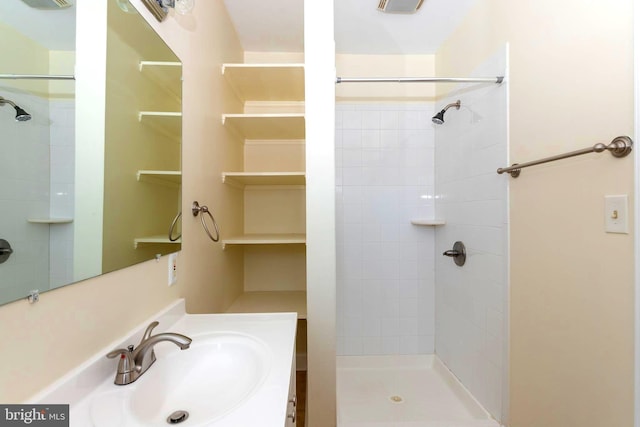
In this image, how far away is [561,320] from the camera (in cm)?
107

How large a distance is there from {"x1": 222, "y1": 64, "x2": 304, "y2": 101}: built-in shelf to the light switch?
5.05 feet

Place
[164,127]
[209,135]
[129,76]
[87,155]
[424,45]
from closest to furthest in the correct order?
[87,155], [129,76], [164,127], [209,135], [424,45]

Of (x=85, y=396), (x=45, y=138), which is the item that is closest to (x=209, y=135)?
(x=45, y=138)

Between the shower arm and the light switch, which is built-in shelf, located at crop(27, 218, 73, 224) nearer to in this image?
the shower arm

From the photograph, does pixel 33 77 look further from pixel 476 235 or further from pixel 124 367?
pixel 476 235

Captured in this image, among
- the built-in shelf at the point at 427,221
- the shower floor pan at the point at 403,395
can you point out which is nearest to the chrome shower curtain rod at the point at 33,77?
the shower floor pan at the point at 403,395

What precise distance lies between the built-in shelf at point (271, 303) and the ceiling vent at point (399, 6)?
2.00m

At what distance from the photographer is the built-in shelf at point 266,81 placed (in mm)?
1639

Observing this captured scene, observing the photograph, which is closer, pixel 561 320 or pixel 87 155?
pixel 87 155

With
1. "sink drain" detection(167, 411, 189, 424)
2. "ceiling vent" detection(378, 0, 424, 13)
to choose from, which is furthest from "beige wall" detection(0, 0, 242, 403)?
"ceiling vent" detection(378, 0, 424, 13)

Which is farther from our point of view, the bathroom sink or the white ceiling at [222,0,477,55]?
the white ceiling at [222,0,477,55]

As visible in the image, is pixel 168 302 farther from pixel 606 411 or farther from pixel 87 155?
pixel 606 411

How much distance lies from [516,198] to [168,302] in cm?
168

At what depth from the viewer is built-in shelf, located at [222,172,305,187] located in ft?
5.36
